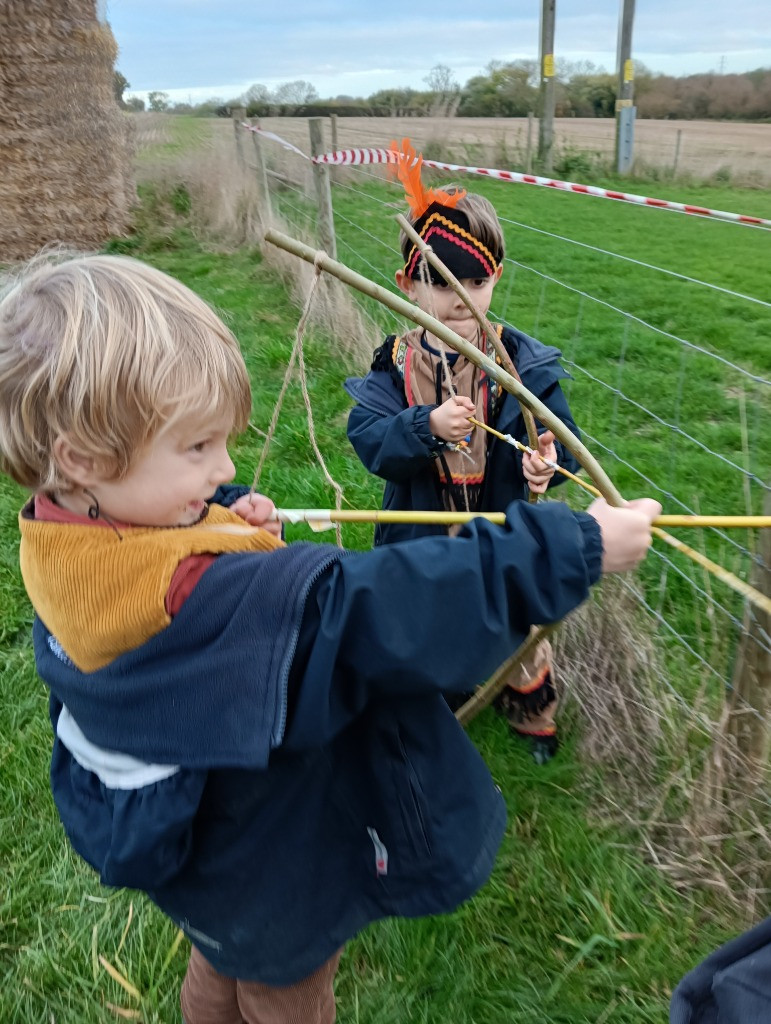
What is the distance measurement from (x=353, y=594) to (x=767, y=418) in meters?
4.00

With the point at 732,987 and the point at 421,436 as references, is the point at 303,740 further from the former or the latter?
the point at 421,436

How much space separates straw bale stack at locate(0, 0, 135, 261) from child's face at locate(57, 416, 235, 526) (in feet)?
30.1

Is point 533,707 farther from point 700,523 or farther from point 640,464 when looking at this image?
point 640,464

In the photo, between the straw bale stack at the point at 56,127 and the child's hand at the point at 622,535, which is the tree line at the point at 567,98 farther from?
the child's hand at the point at 622,535

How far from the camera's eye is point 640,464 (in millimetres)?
3855

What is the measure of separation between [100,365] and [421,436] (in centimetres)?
110

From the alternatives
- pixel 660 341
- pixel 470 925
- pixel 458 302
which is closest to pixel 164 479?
pixel 458 302

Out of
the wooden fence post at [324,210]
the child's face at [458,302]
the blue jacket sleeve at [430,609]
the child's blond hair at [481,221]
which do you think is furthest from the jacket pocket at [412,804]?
the wooden fence post at [324,210]

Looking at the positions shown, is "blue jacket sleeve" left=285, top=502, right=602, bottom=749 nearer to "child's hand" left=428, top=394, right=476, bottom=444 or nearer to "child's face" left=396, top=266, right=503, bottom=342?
"child's hand" left=428, top=394, right=476, bottom=444

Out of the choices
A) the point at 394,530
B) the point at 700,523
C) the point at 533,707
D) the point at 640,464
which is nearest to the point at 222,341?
the point at 700,523

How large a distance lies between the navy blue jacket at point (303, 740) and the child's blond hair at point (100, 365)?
8.3 inches

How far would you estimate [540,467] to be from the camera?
5.58 ft

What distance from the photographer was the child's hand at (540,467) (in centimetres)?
171

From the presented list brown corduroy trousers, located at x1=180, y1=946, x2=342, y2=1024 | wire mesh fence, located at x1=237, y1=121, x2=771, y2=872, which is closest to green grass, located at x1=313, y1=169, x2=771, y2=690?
wire mesh fence, located at x1=237, y1=121, x2=771, y2=872
